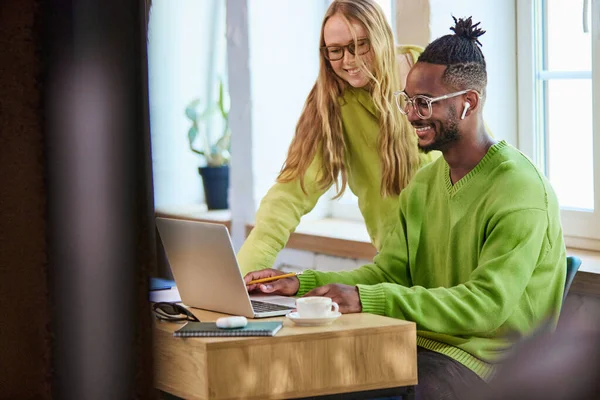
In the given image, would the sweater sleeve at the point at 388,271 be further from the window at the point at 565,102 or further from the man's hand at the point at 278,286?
the window at the point at 565,102

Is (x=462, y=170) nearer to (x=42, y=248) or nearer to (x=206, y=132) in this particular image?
(x=42, y=248)

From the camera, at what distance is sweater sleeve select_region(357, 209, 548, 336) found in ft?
5.08

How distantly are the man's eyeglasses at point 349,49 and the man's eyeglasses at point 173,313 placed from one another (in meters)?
0.87

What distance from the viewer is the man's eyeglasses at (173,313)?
1491mm

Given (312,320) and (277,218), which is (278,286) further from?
(277,218)

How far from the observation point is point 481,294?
5.10 feet

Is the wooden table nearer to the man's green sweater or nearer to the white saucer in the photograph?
the white saucer

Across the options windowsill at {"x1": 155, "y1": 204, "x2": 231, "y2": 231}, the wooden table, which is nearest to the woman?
the wooden table

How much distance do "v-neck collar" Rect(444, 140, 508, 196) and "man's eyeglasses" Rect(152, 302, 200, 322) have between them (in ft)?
1.88

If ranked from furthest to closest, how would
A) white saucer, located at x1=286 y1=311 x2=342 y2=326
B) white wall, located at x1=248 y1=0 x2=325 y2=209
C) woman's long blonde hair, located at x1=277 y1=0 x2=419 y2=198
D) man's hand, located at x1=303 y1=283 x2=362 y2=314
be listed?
white wall, located at x1=248 y1=0 x2=325 y2=209
woman's long blonde hair, located at x1=277 y1=0 x2=419 y2=198
man's hand, located at x1=303 y1=283 x2=362 y2=314
white saucer, located at x1=286 y1=311 x2=342 y2=326

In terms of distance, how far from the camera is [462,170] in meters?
1.77

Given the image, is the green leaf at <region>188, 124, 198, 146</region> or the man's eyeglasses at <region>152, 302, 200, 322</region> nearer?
the man's eyeglasses at <region>152, 302, 200, 322</region>

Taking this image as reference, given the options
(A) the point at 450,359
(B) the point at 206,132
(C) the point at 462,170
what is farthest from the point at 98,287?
(B) the point at 206,132

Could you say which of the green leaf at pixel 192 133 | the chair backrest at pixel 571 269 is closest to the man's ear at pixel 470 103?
the chair backrest at pixel 571 269
